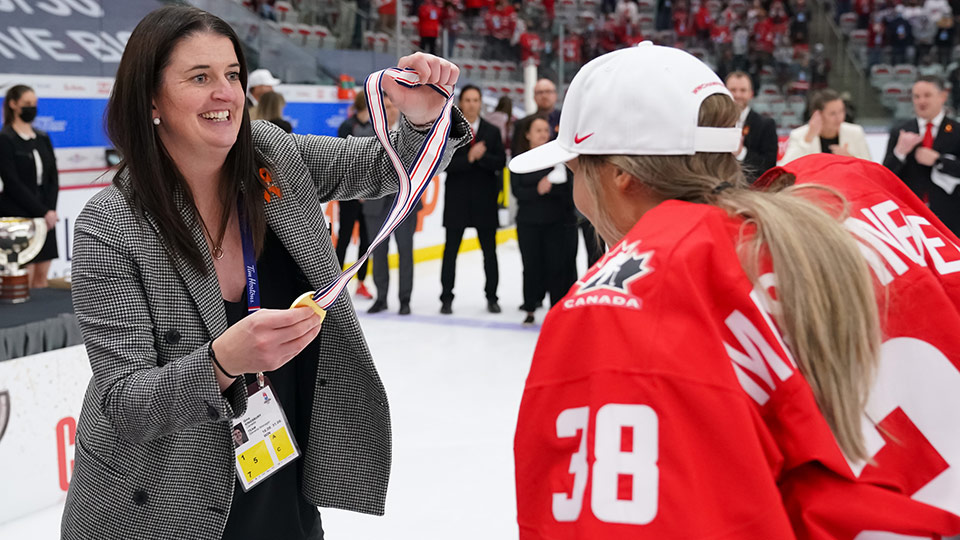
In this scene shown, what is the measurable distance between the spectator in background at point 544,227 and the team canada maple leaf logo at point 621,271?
5414 millimetres

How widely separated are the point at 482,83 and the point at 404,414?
377 inches

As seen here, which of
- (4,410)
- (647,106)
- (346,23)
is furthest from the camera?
(346,23)

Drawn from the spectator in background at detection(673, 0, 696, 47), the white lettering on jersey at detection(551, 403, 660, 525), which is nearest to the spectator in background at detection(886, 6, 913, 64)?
the spectator in background at detection(673, 0, 696, 47)

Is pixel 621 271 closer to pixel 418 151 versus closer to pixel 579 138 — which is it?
pixel 579 138

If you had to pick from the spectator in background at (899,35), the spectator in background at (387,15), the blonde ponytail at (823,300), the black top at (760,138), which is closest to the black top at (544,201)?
the black top at (760,138)

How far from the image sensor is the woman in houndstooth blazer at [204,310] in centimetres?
134

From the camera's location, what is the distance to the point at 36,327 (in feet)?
10.9

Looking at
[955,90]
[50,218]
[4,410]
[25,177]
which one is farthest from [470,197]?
[955,90]

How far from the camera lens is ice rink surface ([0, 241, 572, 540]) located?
3348mm

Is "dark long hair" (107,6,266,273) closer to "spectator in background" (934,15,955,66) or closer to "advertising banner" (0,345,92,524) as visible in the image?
"advertising banner" (0,345,92,524)

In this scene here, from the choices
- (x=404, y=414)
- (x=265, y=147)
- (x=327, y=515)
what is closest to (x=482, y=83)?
(x=404, y=414)

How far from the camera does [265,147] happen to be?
166 cm

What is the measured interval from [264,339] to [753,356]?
634 millimetres

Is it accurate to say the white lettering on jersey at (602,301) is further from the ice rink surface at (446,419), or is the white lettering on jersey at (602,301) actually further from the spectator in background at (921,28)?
the spectator in background at (921,28)
